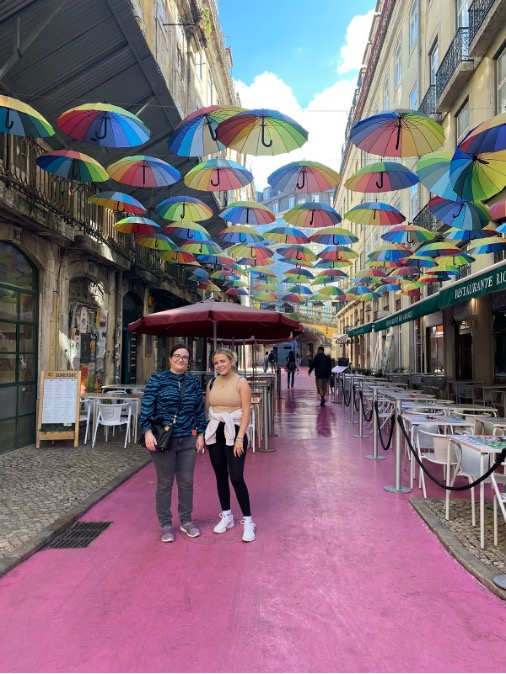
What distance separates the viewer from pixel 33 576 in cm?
376

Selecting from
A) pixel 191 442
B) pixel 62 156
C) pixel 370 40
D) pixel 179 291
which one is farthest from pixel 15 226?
pixel 370 40

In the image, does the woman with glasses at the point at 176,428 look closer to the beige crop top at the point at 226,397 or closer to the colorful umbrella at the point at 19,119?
the beige crop top at the point at 226,397

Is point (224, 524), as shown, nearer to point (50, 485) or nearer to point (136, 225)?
point (50, 485)

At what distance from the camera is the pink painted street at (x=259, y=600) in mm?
2740

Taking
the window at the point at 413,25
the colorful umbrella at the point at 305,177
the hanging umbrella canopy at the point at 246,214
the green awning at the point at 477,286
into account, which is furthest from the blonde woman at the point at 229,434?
the window at the point at 413,25

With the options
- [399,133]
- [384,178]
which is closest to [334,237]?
[384,178]

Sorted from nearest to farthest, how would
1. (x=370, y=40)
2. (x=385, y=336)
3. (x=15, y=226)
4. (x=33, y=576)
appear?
(x=33, y=576) < (x=15, y=226) < (x=385, y=336) < (x=370, y=40)

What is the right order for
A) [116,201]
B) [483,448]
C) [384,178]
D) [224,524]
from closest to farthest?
[483,448] < [224,524] < [384,178] < [116,201]

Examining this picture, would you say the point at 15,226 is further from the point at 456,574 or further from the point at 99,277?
the point at 456,574

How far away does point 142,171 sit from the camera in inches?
335

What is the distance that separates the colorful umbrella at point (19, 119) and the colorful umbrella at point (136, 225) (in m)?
4.00

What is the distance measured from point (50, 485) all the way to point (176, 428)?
2.77 metres

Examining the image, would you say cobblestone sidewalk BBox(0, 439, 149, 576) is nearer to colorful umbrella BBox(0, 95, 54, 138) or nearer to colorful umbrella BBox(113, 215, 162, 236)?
colorful umbrella BBox(0, 95, 54, 138)

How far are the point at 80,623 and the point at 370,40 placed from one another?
35.3 m
